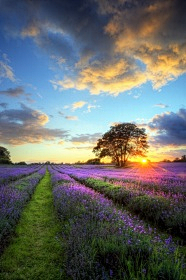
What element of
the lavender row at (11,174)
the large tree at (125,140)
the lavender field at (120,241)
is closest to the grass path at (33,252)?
the lavender field at (120,241)

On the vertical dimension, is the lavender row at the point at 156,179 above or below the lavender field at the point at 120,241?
above

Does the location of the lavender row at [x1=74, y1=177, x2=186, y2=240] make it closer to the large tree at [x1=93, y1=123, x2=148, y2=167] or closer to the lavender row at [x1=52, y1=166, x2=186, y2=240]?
the lavender row at [x1=52, y1=166, x2=186, y2=240]

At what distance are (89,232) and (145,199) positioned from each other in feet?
13.3

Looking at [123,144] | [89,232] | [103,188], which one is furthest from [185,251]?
[123,144]

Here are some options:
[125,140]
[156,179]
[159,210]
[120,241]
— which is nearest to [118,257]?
[120,241]

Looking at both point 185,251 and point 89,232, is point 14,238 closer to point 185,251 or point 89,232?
point 89,232

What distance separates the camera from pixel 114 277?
2.71 metres

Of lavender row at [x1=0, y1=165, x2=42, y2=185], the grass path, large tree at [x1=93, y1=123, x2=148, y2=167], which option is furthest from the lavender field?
large tree at [x1=93, y1=123, x2=148, y2=167]

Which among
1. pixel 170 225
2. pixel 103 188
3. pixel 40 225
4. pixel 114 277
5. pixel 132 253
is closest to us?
pixel 114 277

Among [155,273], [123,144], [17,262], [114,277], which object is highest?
[123,144]

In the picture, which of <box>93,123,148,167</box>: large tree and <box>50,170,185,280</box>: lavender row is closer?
<box>50,170,185,280</box>: lavender row

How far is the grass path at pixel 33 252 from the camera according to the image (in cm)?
356

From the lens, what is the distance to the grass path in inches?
140

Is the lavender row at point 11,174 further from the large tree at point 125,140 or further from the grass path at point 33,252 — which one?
the large tree at point 125,140
